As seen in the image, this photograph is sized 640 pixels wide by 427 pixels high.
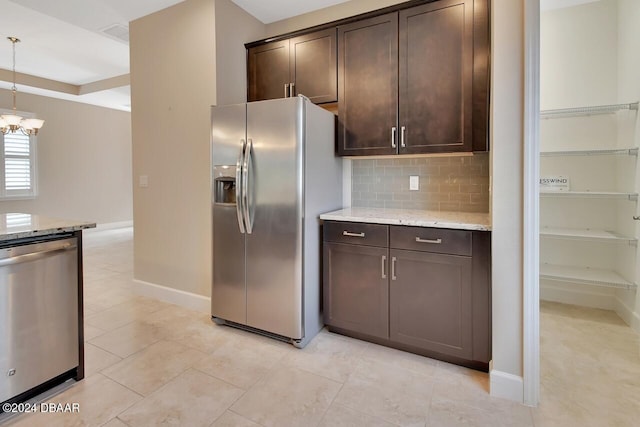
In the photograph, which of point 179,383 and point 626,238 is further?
point 626,238

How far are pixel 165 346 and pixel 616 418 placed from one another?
269 cm

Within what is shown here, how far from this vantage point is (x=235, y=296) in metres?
2.61

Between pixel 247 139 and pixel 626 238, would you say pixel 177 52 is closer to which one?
pixel 247 139

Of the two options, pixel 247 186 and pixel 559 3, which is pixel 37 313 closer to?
pixel 247 186

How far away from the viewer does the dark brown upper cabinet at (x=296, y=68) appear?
278cm

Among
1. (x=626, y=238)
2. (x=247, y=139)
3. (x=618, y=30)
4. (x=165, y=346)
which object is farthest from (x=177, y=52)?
(x=626, y=238)

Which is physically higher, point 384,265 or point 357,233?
point 357,233

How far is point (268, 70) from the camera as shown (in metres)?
3.08

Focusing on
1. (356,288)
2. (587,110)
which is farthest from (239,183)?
(587,110)

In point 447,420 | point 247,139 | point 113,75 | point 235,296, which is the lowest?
point 447,420

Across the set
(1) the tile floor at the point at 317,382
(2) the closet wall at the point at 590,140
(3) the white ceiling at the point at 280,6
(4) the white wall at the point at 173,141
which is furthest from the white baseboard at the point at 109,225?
(2) the closet wall at the point at 590,140

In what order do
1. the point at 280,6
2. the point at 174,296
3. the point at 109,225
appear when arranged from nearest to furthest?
the point at 280,6
the point at 174,296
the point at 109,225

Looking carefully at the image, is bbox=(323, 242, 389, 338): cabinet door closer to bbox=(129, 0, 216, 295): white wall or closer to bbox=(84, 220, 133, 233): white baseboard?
bbox=(129, 0, 216, 295): white wall

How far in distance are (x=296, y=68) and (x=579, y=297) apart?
3.34m
